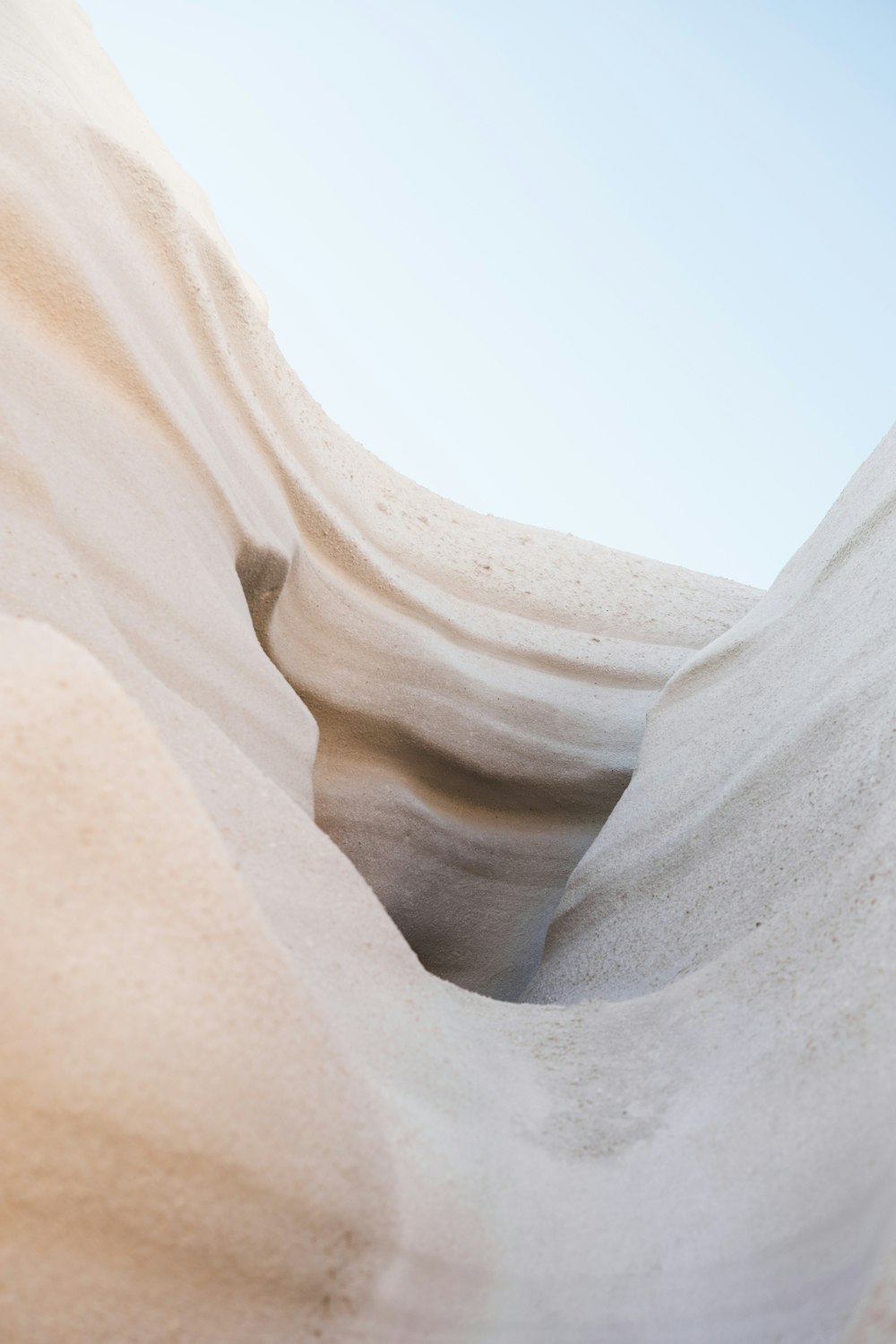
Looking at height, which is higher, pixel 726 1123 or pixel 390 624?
pixel 726 1123

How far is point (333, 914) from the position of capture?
0.89m

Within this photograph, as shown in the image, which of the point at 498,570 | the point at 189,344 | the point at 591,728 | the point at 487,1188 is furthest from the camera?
the point at 498,570

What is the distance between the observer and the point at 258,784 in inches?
37.4

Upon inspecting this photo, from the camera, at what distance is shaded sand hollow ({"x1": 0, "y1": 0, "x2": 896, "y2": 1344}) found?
60 centimetres

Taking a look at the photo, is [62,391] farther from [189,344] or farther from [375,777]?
[375,777]

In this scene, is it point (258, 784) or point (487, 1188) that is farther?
point (258, 784)

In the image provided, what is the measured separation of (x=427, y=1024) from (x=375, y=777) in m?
1.01

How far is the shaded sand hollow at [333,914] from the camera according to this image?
1.95ft

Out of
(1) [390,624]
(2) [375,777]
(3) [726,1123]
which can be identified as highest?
(3) [726,1123]

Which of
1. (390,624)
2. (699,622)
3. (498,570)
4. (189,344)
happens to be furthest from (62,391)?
(699,622)

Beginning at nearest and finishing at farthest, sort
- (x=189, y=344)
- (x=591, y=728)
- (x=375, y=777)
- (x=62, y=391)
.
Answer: (x=62, y=391) → (x=189, y=344) → (x=375, y=777) → (x=591, y=728)

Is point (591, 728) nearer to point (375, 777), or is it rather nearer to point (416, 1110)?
point (375, 777)

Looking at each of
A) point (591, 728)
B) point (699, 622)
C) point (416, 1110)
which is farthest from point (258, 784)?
point (699, 622)

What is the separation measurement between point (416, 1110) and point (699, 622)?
5.52ft
